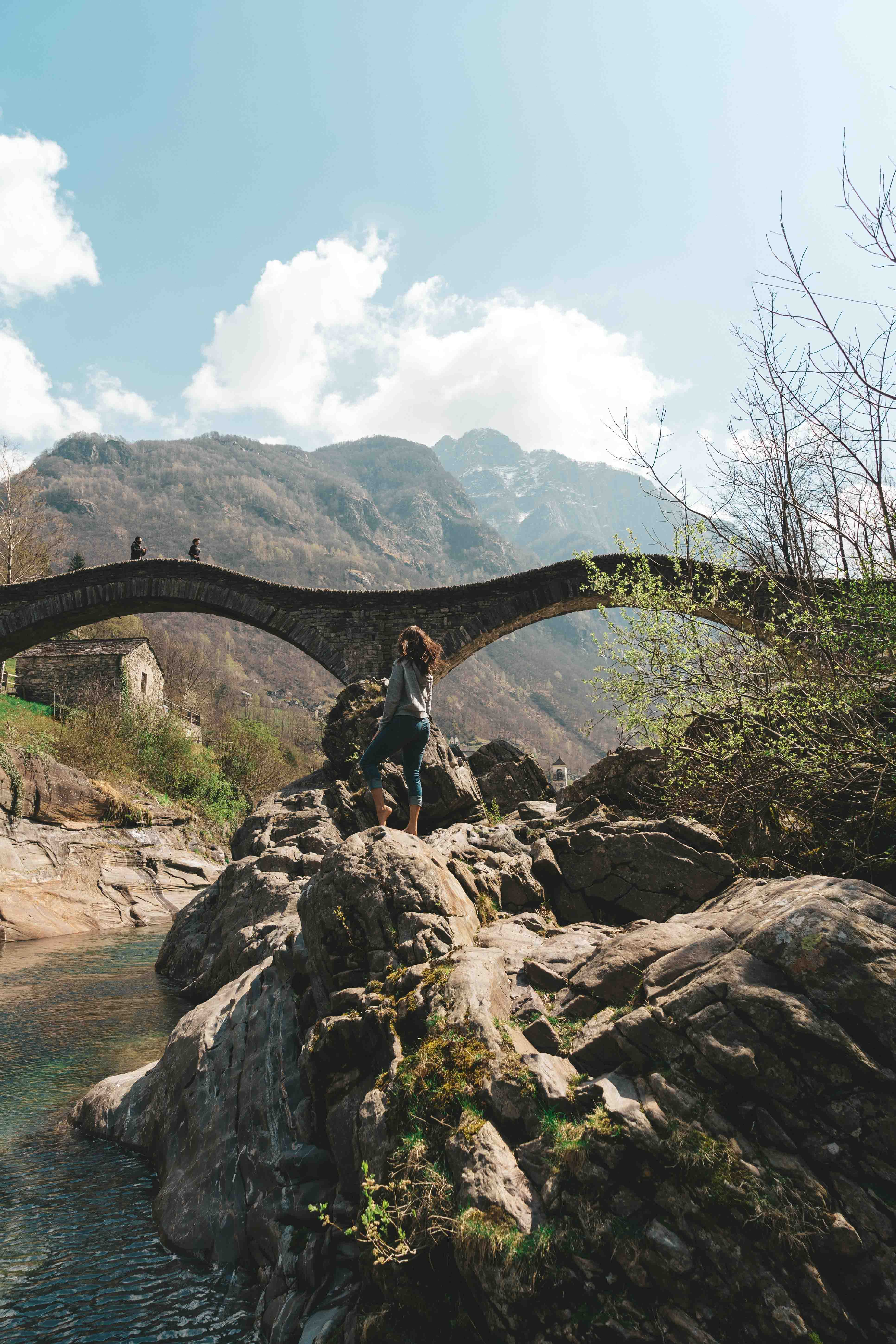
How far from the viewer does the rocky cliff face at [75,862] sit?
15.6m

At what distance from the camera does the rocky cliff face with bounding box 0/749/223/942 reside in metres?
15.6

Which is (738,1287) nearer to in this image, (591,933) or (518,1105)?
(518,1105)

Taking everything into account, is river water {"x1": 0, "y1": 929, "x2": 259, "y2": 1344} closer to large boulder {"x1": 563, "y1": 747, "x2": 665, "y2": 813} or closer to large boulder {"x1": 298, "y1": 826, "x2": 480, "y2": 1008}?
large boulder {"x1": 298, "y1": 826, "x2": 480, "y2": 1008}

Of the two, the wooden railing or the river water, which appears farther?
the wooden railing

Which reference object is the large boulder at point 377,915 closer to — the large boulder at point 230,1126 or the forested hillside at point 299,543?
the large boulder at point 230,1126

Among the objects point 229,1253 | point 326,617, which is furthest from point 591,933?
point 326,617

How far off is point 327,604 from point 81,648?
1589 cm

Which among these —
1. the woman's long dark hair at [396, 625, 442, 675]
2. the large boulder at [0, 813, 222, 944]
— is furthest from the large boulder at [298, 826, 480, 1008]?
the large boulder at [0, 813, 222, 944]

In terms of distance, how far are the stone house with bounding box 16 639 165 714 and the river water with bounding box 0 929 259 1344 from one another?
23.2m

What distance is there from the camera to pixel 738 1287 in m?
2.18

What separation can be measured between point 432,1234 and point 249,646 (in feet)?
248

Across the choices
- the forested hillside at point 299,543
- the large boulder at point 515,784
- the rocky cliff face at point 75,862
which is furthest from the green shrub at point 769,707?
the forested hillside at point 299,543

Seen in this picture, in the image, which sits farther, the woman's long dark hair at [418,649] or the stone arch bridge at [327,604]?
the stone arch bridge at [327,604]

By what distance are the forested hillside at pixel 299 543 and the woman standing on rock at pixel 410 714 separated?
42.7 m
